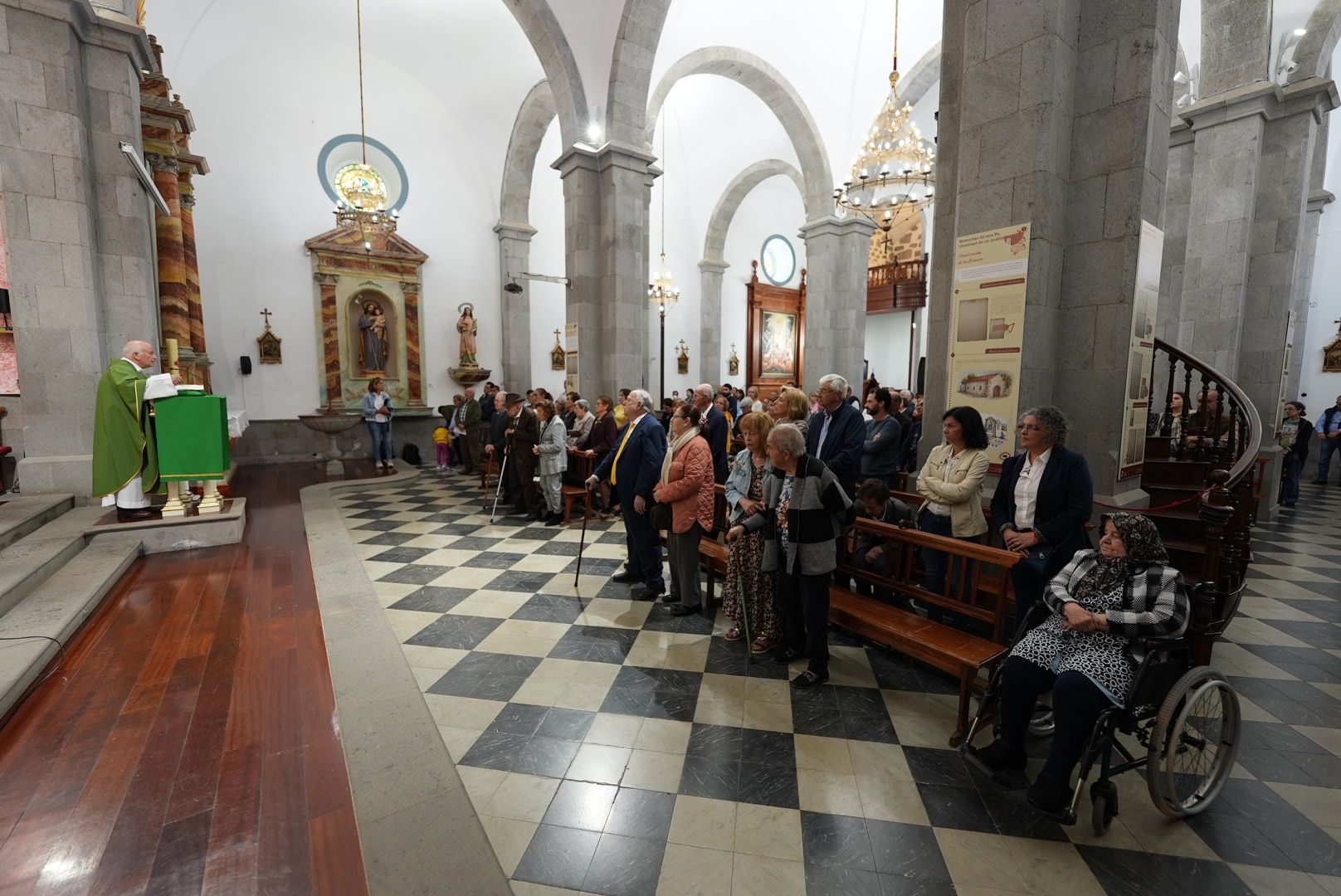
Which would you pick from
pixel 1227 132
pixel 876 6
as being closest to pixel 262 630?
pixel 1227 132

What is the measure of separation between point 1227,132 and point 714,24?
7.94 metres

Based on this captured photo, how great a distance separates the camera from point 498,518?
696cm

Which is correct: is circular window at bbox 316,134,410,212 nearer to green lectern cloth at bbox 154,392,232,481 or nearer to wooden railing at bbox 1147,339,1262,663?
green lectern cloth at bbox 154,392,232,481

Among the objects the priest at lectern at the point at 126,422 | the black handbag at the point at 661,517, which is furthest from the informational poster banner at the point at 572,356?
the black handbag at the point at 661,517

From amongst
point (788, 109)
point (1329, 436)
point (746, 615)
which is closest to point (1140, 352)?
point (746, 615)

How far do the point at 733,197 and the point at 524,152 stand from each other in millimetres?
6305

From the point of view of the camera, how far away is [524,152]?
43.0ft

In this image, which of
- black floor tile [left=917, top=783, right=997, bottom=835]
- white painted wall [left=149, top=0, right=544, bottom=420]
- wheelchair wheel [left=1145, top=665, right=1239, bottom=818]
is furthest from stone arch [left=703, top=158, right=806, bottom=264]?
black floor tile [left=917, top=783, right=997, bottom=835]

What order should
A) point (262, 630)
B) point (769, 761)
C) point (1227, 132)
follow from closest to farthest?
point (769, 761), point (262, 630), point (1227, 132)

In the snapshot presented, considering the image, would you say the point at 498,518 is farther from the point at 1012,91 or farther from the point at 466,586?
the point at 1012,91

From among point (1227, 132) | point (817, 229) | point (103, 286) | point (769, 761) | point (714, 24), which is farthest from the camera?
point (817, 229)

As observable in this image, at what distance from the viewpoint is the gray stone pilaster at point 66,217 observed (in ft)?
17.4

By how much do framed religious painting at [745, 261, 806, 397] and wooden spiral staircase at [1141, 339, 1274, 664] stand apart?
12.8m

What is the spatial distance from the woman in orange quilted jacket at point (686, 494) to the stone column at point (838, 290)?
25.4ft
